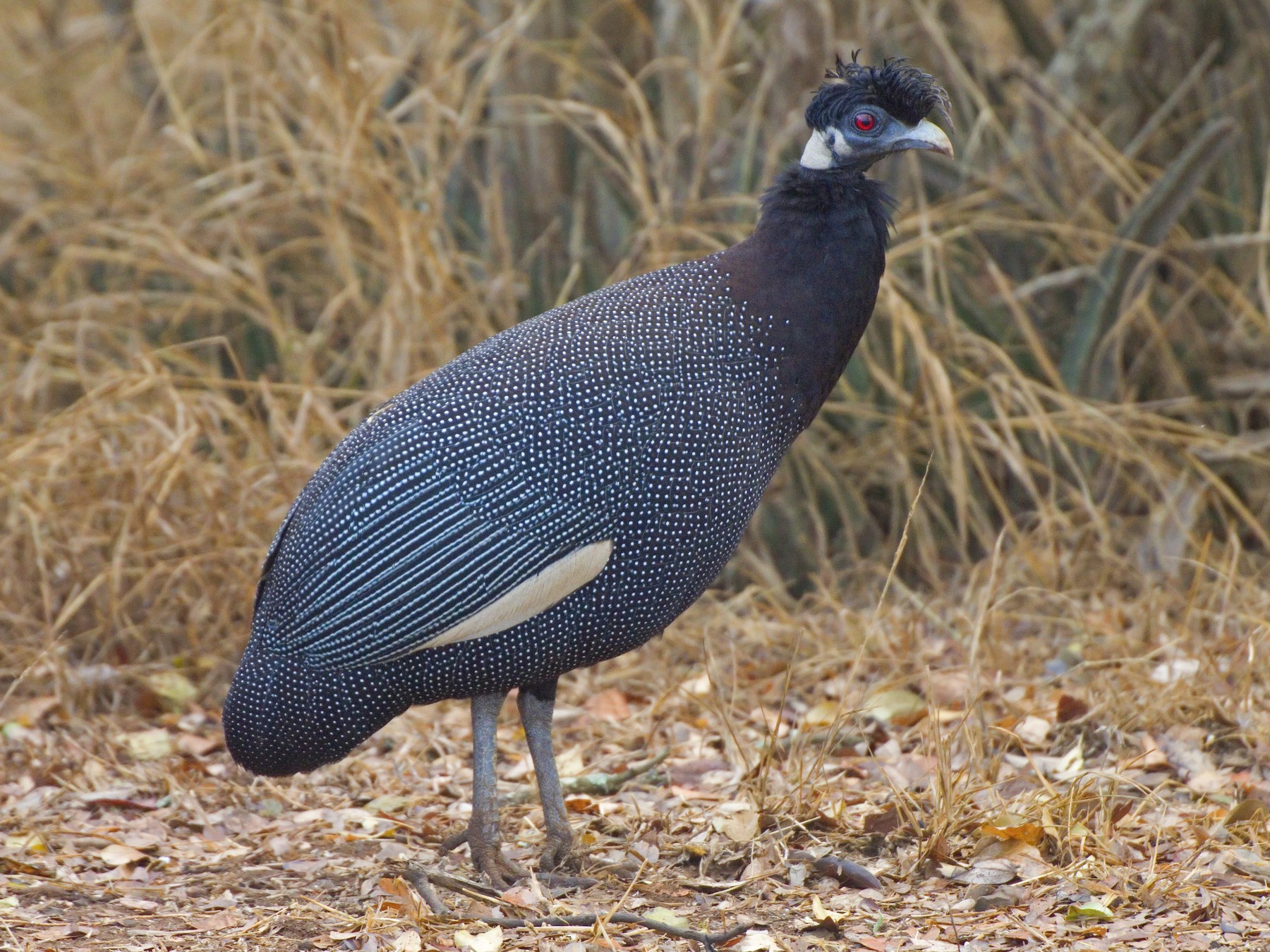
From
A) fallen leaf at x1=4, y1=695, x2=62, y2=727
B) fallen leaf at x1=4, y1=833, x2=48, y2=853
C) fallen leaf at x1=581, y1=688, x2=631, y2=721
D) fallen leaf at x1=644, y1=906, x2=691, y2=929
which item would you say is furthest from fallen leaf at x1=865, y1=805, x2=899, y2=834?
fallen leaf at x1=4, y1=695, x2=62, y2=727

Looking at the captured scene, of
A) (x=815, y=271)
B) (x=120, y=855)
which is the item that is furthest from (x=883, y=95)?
(x=120, y=855)

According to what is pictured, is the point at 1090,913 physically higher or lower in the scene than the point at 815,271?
lower

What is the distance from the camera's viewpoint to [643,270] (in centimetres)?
492

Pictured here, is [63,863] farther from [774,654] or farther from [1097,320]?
[1097,320]

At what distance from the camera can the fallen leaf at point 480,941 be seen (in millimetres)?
2660

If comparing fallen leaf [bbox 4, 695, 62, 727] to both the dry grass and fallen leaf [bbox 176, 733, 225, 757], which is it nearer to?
the dry grass

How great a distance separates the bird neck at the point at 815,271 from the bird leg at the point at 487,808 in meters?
0.88

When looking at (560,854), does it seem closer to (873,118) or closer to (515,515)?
(515,515)

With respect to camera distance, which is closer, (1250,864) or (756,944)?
(756,944)

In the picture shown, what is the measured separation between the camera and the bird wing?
2.87 meters

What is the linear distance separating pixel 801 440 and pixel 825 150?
1.78 meters

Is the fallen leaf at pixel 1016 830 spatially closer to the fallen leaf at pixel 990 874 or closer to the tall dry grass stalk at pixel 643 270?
the fallen leaf at pixel 990 874

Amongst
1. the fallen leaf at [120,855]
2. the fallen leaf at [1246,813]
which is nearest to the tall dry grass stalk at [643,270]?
the fallen leaf at [120,855]

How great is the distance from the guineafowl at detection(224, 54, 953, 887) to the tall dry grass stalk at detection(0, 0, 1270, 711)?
117cm
